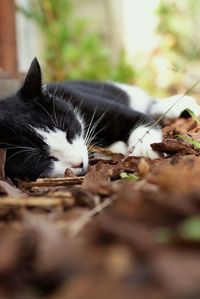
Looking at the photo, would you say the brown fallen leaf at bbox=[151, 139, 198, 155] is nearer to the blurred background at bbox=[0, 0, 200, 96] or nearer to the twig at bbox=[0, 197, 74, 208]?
the twig at bbox=[0, 197, 74, 208]

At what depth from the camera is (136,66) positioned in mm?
6648

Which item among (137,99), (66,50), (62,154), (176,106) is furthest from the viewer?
(66,50)

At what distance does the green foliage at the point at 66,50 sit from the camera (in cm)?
612

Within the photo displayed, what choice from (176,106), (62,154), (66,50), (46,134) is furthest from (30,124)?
(66,50)

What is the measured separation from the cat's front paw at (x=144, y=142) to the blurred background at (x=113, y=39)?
3.39 metres

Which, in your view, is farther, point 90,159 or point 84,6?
point 84,6

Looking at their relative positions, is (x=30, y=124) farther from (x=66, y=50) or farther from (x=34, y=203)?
(x=66, y=50)

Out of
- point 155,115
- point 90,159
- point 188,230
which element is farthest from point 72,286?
point 155,115

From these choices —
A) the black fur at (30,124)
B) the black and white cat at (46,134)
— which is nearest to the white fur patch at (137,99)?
the black and white cat at (46,134)

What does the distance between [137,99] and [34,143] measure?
1.48 m

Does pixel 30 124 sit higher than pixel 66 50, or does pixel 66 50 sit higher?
pixel 30 124

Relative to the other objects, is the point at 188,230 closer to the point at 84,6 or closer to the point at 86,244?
the point at 86,244

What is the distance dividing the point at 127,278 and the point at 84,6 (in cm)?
680

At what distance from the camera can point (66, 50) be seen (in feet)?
20.0
